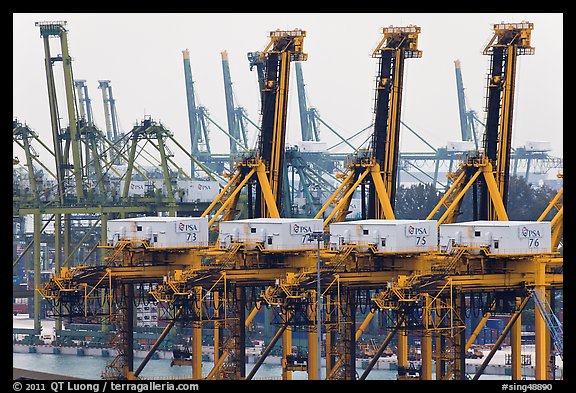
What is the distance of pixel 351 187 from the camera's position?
108062 millimetres

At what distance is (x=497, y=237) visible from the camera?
9594 cm

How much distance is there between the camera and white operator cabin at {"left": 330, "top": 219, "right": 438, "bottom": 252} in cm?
9712

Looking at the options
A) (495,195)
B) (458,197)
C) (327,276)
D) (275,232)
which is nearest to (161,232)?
(275,232)

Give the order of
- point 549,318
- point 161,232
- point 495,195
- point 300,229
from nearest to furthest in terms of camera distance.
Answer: point 549,318 → point 300,229 → point 161,232 → point 495,195

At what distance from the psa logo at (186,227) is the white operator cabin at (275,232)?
12.6ft

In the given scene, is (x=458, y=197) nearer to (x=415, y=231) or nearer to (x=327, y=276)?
(x=415, y=231)

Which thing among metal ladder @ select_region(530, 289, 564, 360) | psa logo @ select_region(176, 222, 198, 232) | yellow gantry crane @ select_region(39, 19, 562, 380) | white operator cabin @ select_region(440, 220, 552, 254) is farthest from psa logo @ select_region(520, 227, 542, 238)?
psa logo @ select_region(176, 222, 198, 232)

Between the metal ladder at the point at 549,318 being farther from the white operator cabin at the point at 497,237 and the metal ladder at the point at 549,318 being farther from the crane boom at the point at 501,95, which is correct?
the crane boom at the point at 501,95

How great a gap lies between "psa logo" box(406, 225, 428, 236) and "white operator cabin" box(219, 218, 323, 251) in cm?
603

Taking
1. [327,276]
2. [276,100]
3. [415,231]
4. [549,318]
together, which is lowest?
[549,318]

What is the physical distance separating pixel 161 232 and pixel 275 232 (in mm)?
6954

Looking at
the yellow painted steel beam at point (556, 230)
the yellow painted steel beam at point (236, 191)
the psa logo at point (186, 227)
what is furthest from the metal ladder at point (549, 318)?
the psa logo at point (186, 227)

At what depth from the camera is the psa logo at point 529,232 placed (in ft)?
316
